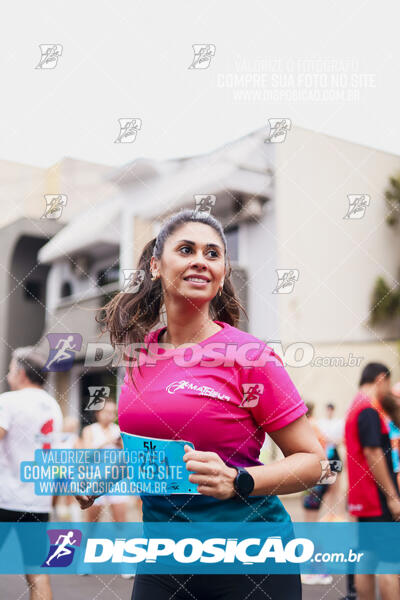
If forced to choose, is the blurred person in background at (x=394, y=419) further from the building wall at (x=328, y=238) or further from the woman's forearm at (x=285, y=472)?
the building wall at (x=328, y=238)

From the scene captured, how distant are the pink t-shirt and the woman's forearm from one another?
8cm

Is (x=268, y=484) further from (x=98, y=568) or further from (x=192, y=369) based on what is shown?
(x=98, y=568)

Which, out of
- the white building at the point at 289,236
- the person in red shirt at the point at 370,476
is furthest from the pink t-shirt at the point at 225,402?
the white building at the point at 289,236

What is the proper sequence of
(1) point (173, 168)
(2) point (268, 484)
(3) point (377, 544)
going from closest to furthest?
(2) point (268, 484)
(3) point (377, 544)
(1) point (173, 168)

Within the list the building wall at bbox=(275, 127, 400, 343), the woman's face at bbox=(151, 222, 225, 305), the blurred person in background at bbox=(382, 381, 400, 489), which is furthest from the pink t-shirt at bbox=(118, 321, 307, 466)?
the building wall at bbox=(275, 127, 400, 343)

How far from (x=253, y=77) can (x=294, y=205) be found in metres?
4.35

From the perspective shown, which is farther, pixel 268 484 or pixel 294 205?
pixel 294 205

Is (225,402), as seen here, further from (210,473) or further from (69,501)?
(69,501)

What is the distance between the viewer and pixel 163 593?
1.50 m

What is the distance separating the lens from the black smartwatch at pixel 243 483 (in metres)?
1.34

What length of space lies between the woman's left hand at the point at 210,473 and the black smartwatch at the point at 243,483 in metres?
0.01

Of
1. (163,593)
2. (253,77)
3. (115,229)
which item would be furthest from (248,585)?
(115,229)

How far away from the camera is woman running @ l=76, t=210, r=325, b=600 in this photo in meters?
1.41

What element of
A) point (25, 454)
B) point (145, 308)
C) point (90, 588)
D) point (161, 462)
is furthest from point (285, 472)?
point (90, 588)
